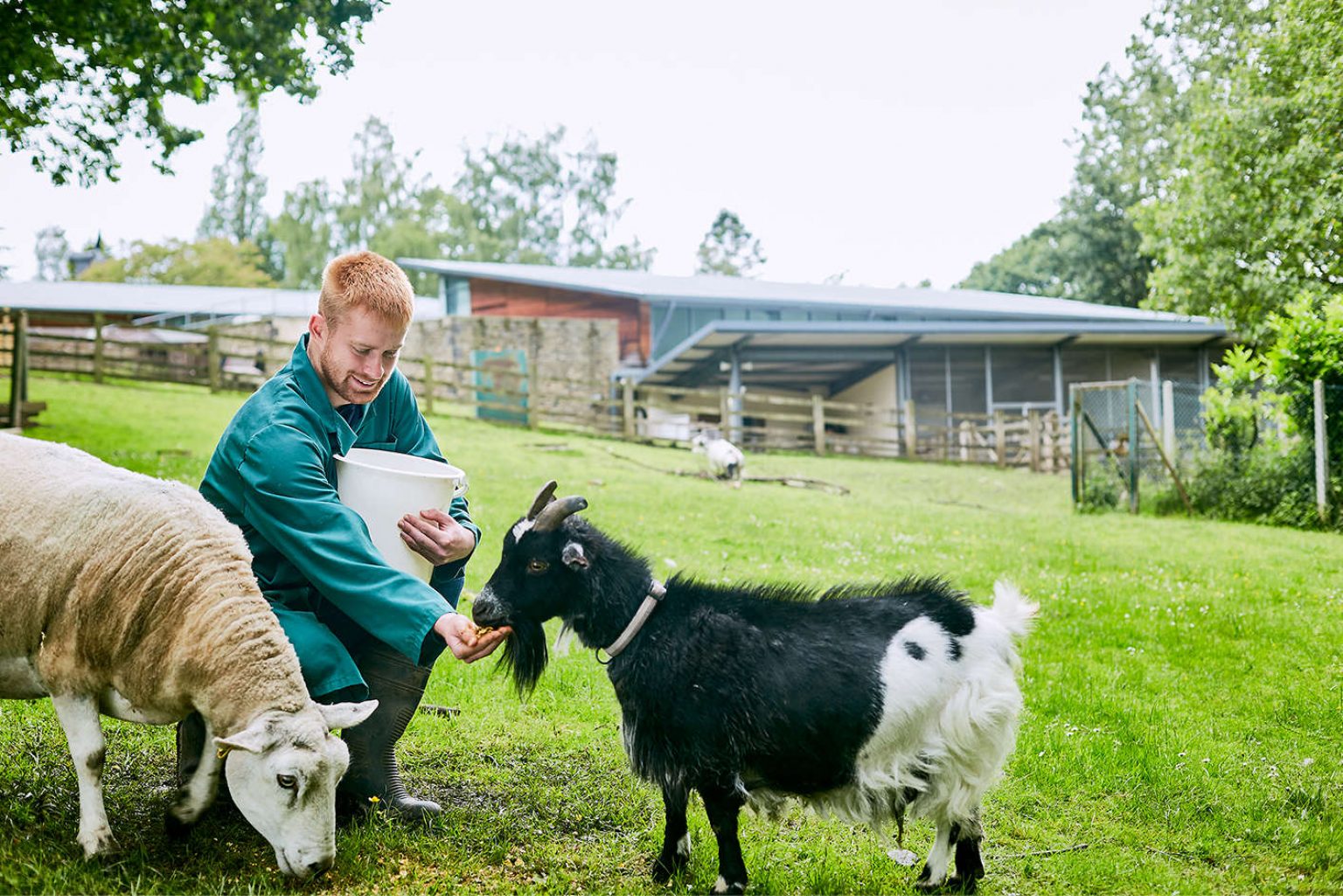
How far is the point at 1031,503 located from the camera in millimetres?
18453

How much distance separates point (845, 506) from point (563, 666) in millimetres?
9450

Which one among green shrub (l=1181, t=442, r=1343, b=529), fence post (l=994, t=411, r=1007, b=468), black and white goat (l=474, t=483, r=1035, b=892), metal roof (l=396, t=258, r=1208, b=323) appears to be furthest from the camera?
metal roof (l=396, t=258, r=1208, b=323)

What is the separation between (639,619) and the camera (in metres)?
4.02

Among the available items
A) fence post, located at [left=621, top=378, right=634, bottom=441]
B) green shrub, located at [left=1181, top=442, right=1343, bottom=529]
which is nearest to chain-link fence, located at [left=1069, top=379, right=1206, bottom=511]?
green shrub, located at [left=1181, top=442, right=1343, bottom=529]

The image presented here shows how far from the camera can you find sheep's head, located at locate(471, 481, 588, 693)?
3.94 meters

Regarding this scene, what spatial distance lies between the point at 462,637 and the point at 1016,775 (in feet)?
10.1

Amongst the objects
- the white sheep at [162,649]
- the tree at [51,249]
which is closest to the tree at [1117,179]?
the white sheep at [162,649]

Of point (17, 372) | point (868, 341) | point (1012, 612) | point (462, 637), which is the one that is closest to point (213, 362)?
point (17, 372)

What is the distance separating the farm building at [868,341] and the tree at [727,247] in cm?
4849

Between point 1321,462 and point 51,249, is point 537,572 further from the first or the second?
point 51,249

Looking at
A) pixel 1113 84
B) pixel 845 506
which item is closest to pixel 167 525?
pixel 845 506

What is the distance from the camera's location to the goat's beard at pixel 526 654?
4.23m

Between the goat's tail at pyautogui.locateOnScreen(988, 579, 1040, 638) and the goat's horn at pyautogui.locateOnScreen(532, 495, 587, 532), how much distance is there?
1727 millimetres

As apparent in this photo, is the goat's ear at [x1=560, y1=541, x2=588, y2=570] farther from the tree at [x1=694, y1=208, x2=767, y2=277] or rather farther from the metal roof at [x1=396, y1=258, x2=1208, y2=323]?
the tree at [x1=694, y1=208, x2=767, y2=277]
